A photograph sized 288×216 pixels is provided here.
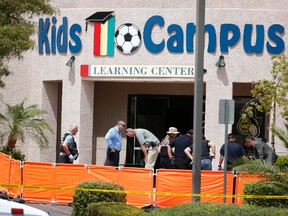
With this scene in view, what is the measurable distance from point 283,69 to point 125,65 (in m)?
4.88

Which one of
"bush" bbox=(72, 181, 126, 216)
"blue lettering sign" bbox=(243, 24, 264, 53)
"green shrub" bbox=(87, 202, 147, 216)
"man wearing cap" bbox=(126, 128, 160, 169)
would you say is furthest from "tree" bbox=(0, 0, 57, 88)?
"green shrub" bbox=(87, 202, 147, 216)

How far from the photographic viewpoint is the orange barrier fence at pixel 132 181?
60.5ft

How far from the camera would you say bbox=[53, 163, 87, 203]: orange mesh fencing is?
763 inches

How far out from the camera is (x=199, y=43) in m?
15.8

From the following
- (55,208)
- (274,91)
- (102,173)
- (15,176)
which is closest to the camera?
(55,208)

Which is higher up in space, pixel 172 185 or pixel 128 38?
pixel 128 38

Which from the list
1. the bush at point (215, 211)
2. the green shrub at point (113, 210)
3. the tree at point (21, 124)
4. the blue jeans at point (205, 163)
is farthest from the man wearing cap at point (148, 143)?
the bush at point (215, 211)

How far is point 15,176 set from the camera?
20.5m

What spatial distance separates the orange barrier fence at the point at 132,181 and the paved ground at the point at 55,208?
37cm

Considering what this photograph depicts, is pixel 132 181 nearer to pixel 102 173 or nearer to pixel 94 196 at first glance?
pixel 102 173

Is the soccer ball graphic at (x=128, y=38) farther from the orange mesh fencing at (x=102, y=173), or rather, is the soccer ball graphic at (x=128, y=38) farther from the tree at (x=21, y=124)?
the orange mesh fencing at (x=102, y=173)

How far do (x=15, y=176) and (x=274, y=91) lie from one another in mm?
7406

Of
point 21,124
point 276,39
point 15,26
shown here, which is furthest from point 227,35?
point 15,26

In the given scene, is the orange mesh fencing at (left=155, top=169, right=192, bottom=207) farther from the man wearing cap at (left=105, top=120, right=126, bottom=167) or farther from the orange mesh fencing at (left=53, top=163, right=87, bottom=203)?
the man wearing cap at (left=105, top=120, right=126, bottom=167)
